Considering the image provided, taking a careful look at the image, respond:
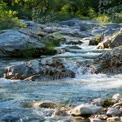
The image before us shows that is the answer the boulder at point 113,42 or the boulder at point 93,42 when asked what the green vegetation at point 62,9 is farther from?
the boulder at point 113,42

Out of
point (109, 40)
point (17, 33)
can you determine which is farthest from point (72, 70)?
point (109, 40)

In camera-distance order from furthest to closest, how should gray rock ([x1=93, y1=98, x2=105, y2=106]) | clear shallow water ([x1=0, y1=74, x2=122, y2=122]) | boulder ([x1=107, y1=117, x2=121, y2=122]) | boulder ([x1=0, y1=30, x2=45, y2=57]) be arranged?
boulder ([x1=0, y1=30, x2=45, y2=57]), gray rock ([x1=93, y1=98, x2=105, y2=106]), clear shallow water ([x1=0, y1=74, x2=122, y2=122]), boulder ([x1=107, y1=117, x2=121, y2=122])

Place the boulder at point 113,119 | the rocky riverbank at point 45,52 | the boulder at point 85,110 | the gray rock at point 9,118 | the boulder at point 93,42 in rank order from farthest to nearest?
the boulder at point 93,42 < the rocky riverbank at point 45,52 < the boulder at point 85,110 < the gray rock at point 9,118 < the boulder at point 113,119

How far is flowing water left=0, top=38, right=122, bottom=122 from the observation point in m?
10.1

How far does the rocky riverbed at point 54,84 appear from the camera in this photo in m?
9.83

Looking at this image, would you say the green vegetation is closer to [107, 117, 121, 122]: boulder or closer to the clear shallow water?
the clear shallow water

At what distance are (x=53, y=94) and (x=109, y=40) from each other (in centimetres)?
1316

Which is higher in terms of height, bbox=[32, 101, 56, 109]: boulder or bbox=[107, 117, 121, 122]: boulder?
bbox=[107, 117, 121, 122]: boulder

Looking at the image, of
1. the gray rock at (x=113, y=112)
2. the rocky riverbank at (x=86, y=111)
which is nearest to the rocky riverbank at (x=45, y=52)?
the rocky riverbank at (x=86, y=111)

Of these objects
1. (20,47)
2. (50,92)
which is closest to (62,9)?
(20,47)

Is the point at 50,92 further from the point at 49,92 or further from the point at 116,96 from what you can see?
the point at 116,96

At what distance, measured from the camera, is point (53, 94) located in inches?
482

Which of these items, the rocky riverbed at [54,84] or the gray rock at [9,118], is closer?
the gray rock at [9,118]

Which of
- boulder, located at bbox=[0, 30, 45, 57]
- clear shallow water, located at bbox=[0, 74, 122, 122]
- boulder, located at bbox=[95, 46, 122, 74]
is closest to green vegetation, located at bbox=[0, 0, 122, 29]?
boulder, located at bbox=[0, 30, 45, 57]
